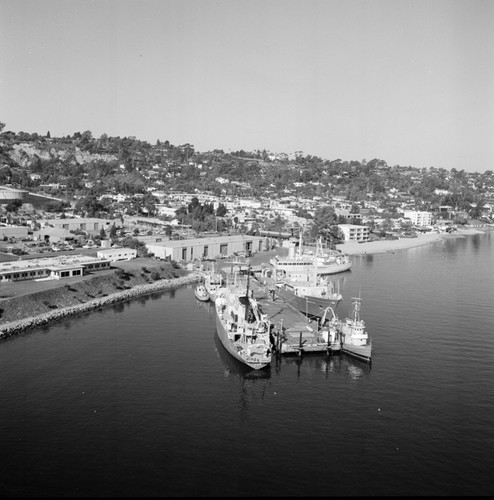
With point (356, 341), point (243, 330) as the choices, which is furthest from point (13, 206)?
point (356, 341)

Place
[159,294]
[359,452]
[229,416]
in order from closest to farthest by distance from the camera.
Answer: [359,452] → [229,416] → [159,294]

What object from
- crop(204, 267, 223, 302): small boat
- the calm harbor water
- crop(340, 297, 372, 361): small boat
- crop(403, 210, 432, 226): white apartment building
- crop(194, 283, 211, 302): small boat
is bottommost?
the calm harbor water

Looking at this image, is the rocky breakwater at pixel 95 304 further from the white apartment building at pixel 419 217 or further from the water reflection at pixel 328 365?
the white apartment building at pixel 419 217

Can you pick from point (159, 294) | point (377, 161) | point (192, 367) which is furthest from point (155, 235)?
point (377, 161)

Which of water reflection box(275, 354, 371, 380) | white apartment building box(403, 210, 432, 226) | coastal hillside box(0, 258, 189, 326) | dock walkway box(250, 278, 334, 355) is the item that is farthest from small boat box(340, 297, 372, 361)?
white apartment building box(403, 210, 432, 226)

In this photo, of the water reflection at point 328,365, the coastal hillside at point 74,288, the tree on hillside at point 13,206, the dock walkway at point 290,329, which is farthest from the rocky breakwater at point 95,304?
the tree on hillside at point 13,206

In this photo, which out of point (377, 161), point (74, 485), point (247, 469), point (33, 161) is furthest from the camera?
point (377, 161)

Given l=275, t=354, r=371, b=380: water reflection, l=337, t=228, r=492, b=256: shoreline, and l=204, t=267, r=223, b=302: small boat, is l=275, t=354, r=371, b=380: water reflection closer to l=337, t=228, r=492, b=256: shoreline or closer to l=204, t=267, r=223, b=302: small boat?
l=204, t=267, r=223, b=302: small boat

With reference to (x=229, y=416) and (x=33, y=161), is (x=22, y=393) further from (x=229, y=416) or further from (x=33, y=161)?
(x=33, y=161)
